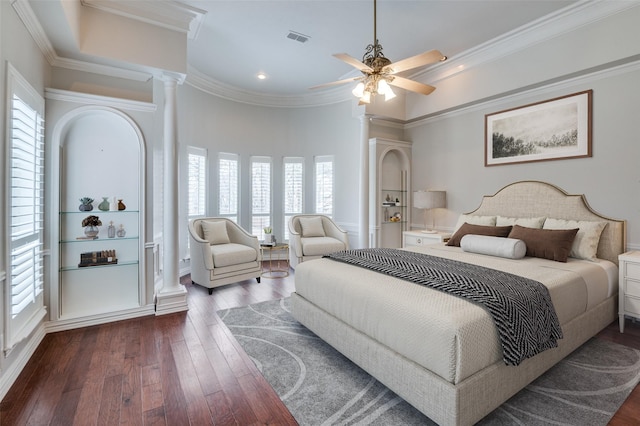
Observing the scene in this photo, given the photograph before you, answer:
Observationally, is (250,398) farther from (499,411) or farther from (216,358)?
(499,411)

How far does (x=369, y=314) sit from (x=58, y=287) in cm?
310

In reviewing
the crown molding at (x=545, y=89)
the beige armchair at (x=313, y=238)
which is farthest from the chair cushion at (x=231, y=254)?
the crown molding at (x=545, y=89)

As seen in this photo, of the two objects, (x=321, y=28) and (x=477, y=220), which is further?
(x=477, y=220)

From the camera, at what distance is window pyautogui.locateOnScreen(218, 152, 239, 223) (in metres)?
5.78

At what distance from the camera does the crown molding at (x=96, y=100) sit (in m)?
3.01

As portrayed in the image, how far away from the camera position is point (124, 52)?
3141mm

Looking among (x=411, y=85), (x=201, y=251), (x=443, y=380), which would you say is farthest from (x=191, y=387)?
(x=411, y=85)

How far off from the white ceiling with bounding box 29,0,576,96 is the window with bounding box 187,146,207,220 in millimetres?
1397

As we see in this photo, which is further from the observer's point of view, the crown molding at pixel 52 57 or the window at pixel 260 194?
the window at pixel 260 194

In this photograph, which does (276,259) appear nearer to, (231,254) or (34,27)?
(231,254)

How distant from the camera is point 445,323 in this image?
5.44 ft

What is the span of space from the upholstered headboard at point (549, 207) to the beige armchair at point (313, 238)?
2.27 meters

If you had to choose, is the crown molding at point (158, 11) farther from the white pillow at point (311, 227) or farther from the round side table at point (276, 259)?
the white pillow at point (311, 227)

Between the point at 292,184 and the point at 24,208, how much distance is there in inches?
173
